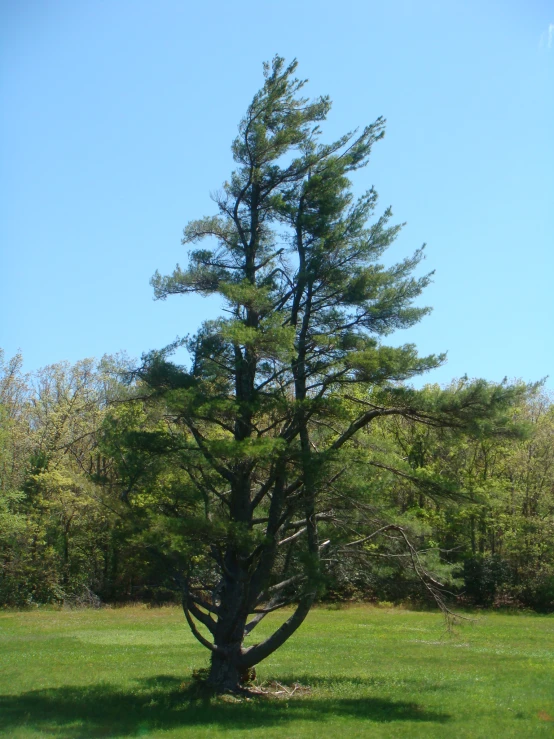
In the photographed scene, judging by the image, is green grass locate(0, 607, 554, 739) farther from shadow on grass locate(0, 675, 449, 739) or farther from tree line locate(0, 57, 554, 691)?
tree line locate(0, 57, 554, 691)

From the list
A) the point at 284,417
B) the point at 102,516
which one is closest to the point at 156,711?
the point at 284,417

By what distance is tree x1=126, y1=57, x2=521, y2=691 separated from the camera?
11938mm

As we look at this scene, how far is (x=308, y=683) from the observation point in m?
14.6

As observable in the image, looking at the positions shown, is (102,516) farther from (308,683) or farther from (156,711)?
(156,711)

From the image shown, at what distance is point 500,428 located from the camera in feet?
39.1

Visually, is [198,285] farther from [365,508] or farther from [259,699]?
[259,699]

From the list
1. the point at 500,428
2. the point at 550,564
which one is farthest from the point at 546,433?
the point at 500,428

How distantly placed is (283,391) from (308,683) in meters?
6.54

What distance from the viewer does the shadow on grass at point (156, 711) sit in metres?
10.6

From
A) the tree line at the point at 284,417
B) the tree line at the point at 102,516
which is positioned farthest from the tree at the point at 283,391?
the tree line at the point at 102,516

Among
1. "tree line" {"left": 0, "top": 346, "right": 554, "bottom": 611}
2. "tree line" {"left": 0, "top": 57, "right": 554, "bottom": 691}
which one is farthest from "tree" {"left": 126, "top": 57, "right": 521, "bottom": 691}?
"tree line" {"left": 0, "top": 346, "right": 554, "bottom": 611}

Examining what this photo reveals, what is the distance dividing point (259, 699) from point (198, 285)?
832 centimetres

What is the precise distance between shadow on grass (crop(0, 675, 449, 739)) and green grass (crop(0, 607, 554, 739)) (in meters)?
0.02

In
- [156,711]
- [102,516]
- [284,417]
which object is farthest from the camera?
[102,516]
